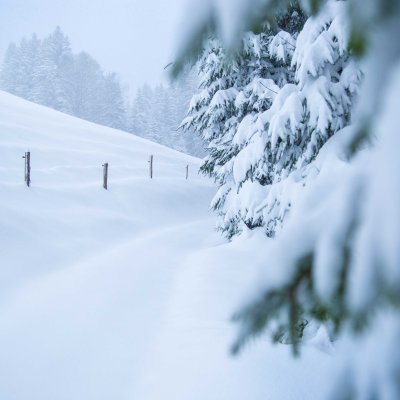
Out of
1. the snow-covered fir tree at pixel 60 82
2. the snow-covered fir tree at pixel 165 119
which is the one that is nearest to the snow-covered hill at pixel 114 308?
the snow-covered fir tree at pixel 165 119

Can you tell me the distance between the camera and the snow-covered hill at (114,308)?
4082 mm

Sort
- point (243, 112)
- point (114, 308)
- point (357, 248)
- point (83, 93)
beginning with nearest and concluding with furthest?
point (357, 248)
point (114, 308)
point (243, 112)
point (83, 93)

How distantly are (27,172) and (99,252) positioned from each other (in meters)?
5.24

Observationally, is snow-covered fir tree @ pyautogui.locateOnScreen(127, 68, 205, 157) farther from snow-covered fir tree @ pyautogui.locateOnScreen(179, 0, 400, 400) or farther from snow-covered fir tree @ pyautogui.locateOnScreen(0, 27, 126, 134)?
snow-covered fir tree @ pyautogui.locateOnScreen(179, 0, 400, 400)

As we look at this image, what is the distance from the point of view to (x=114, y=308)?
6.11 m

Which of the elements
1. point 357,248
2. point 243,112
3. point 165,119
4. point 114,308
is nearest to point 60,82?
point 165,119

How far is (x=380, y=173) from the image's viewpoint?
2.22 ft

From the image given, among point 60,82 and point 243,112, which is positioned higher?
point 60,82

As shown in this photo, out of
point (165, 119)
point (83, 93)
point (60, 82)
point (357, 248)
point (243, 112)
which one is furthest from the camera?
point (165, 119)

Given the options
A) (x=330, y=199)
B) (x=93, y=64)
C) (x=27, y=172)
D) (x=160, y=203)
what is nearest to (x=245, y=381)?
(x=330, y=199)

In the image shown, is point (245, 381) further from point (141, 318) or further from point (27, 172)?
point (27, 172)

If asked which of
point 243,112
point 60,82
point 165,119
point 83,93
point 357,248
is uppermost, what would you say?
point 60,82

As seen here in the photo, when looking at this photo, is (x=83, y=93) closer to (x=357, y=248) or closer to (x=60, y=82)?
(x=60, y=82)

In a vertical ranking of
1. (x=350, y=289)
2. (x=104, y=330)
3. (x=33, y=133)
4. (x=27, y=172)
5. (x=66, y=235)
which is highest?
(x=33, y=133)
